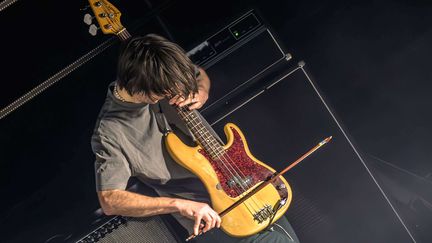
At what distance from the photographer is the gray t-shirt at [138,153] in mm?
2332

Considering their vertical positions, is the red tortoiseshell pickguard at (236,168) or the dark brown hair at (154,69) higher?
the dark brown hair at (154,69)

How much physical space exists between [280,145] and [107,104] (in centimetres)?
87

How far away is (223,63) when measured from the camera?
283cm

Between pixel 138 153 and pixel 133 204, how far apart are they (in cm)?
20

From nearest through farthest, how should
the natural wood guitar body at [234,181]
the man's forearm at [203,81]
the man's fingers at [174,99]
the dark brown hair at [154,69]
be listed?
the dark brown hair at [154,69], the man's fingers at [174,99], the natural wood guitar body at [234,181], the man's forearm at [203,81]

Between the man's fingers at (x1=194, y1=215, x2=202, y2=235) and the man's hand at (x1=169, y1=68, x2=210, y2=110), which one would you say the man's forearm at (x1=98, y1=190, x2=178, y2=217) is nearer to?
→ the man's fingers at (x1=194, y1=215, x2=202, y2=235)

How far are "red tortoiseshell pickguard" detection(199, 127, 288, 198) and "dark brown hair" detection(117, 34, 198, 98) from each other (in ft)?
1.26

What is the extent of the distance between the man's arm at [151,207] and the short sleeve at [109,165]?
4 cm

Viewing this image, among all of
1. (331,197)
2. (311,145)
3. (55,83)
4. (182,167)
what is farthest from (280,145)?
(55,83)

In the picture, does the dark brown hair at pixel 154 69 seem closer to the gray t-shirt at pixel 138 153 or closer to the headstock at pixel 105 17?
the gray t-shirt at pixel 138 153

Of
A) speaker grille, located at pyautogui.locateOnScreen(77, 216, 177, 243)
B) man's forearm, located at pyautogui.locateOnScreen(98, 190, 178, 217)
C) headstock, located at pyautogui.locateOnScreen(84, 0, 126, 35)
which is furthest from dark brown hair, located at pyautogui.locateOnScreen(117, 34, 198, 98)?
speaker grille, located at pyautogui.locateOnScreen(77, 216, 177, 243)

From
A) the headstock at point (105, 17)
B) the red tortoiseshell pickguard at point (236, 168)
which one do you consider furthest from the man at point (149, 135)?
the headstock at point (105, 17)

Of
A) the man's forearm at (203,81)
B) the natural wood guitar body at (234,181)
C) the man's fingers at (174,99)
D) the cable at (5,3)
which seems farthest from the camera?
the cable at (5,3)

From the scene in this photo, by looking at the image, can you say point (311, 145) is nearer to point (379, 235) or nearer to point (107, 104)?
point (379, 235)
